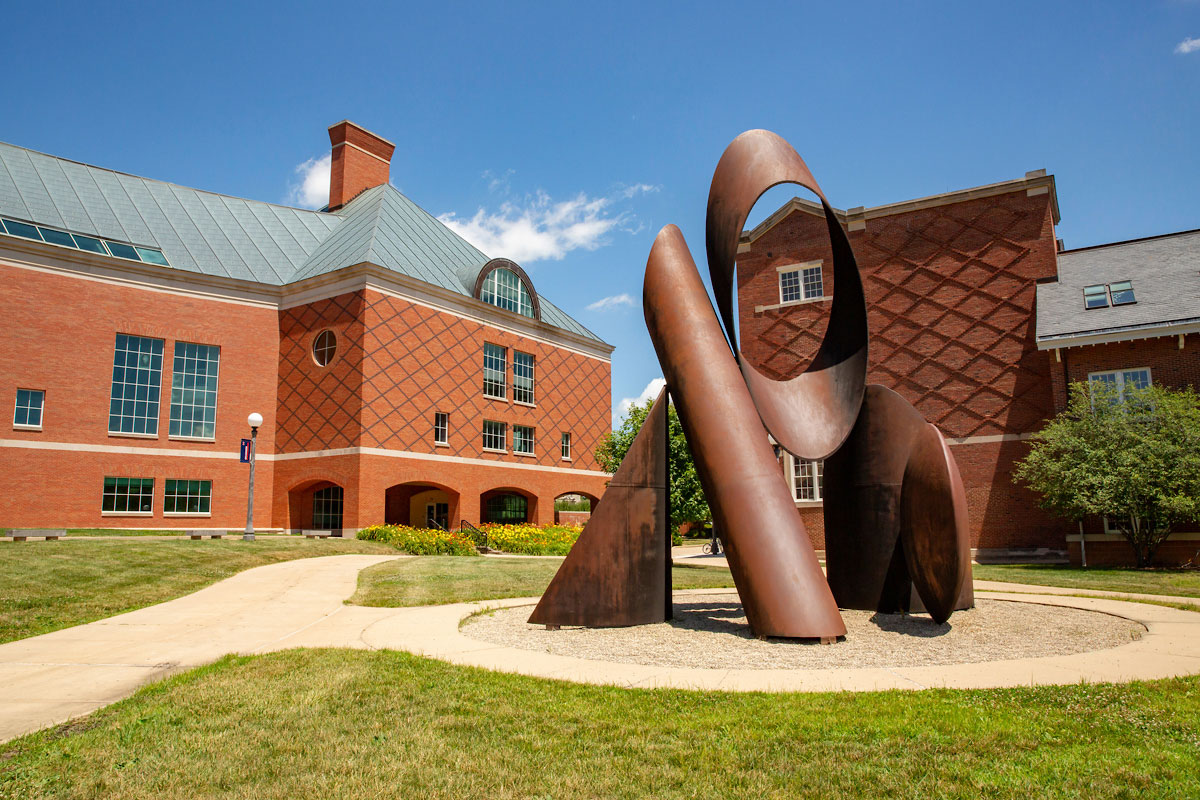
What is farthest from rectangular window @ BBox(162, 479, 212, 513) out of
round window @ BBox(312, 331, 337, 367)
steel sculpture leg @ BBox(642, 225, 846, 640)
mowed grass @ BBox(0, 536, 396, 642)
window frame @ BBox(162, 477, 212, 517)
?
steel sculpture leg @ BBox(642, 225, 846, 640)

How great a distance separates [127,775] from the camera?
3.88 m

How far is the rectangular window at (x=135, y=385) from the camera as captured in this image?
27453 mm

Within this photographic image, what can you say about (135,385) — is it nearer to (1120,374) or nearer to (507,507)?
(507,507)

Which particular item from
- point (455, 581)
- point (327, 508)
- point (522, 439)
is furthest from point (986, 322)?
point (327, 508)

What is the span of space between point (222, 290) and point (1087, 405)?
30.2 metres

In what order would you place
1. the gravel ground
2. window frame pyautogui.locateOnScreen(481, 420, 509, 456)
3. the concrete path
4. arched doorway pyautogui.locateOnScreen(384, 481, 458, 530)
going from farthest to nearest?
window frame pyautogui.locateOnScreen(481, 420, 509, 456)
arched doorway pyautogui.locateOnScreen(384, 481, 458, 530)
the gravel ground
the concrete path

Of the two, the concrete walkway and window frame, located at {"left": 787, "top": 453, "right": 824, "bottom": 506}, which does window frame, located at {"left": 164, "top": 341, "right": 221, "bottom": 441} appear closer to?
the concrete walkway

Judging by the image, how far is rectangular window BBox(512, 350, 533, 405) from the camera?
35750 mm

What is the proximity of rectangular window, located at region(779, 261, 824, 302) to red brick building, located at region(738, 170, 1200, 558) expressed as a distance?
50mm

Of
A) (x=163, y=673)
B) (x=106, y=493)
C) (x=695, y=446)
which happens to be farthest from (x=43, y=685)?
(x=106, y=493)

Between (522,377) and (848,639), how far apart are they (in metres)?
29.2

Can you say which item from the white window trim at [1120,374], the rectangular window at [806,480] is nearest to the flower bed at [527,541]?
the rectangular window at [806,480]

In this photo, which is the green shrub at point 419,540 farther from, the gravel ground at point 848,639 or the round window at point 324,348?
the gravel ground at point 848,639

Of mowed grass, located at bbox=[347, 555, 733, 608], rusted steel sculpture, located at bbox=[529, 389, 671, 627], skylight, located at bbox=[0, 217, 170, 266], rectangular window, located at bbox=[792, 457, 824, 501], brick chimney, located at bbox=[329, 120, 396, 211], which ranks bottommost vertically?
mowed grass, located at bbox=[347, 555, 733, 608]
